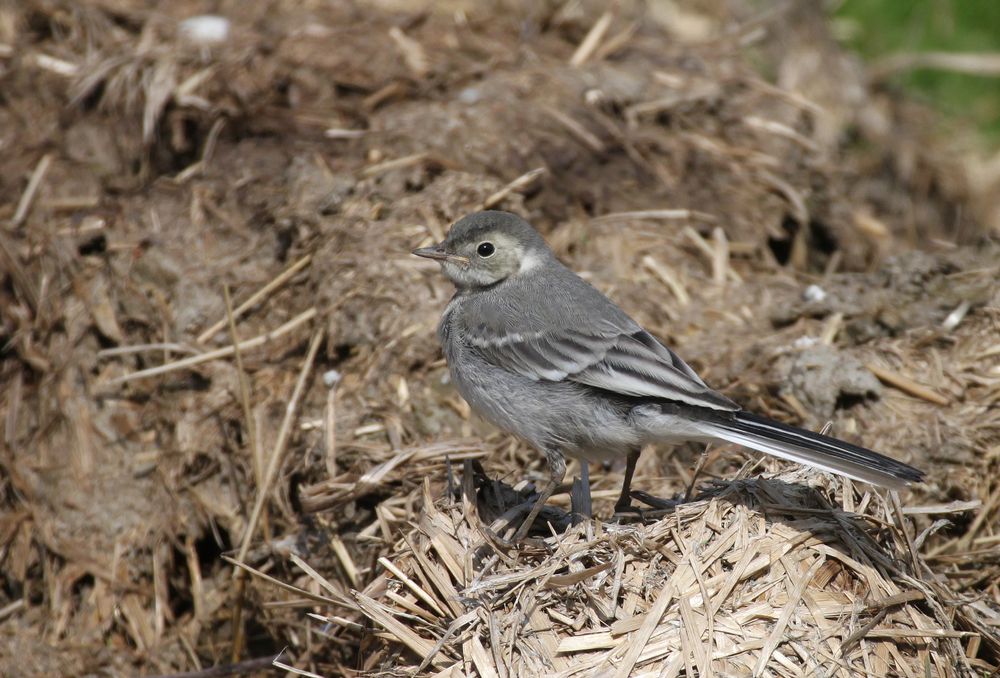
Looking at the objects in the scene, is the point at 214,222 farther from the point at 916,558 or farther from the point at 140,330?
the point at 916,558

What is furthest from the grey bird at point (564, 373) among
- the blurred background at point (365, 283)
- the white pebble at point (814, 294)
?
the white pebble at point (814, 294)

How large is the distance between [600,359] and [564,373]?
0.18 m

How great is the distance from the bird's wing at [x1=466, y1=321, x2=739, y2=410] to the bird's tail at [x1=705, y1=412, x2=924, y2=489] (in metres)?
0.17

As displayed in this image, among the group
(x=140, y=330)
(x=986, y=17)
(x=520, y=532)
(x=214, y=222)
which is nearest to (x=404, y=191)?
(x=214, y=222)

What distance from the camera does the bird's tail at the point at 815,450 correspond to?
4.01 meters

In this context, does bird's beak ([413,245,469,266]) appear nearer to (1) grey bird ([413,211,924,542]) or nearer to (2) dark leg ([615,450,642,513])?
(1) grey bird ([413,211,924,542])

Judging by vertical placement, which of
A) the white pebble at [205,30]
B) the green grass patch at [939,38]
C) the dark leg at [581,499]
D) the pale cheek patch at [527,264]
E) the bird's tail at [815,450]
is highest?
the bird's tail at [815,450]

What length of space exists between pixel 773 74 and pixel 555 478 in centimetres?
603

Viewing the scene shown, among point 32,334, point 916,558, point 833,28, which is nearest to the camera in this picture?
point 916,558

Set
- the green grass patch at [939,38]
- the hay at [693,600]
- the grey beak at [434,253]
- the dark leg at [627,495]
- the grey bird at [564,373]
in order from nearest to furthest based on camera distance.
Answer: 1. the hay at [693,600]
2. the grey bird at [564,373]
3. the dark leg at [627,495]
4. the grey beak at [434,253]
5. the green grass patch at [939,38]

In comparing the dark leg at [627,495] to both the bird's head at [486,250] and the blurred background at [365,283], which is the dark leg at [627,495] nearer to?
the blurred background at [365,283]

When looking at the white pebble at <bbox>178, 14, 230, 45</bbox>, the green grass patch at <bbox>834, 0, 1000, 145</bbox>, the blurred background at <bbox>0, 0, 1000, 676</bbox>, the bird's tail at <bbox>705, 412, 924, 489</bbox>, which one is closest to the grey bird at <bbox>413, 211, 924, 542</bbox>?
the bird's tail at <bbox>705, 412, 924, 489</bbox>

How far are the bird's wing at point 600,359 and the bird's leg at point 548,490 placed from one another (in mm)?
367

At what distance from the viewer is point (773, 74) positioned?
9.52 meters
